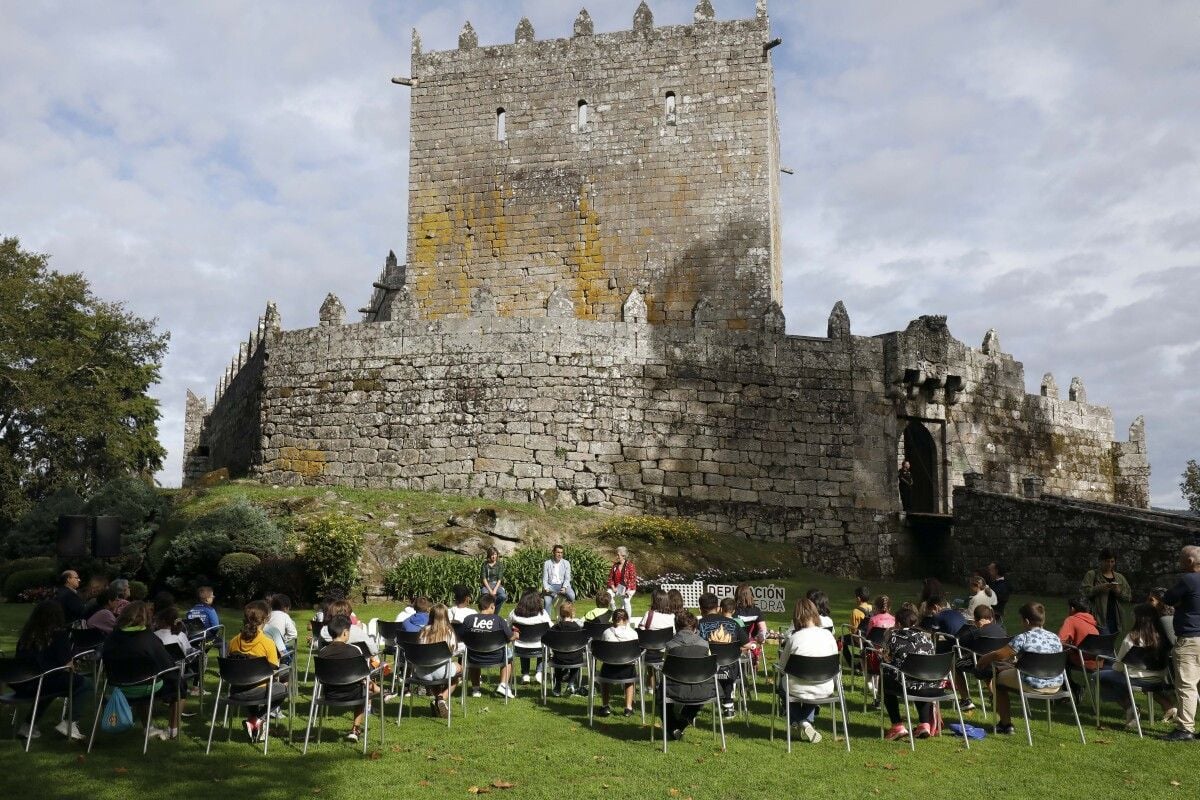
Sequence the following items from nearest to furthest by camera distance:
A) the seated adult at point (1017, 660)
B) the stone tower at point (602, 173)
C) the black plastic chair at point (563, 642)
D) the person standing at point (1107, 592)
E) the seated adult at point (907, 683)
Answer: the seated adult at point (907, 683) → the seated adult at point (1017, 660) → the black plastic chair at point (563, 642) → the person standing at point (1107, 592) → the stone tower at point (602, 173)

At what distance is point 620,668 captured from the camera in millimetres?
10117

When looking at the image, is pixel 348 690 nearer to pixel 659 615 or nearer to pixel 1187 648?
pixel 659 615

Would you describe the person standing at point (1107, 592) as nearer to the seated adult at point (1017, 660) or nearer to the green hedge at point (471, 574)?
the seated adult at point (1017, 660)

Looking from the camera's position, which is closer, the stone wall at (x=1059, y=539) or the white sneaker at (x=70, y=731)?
the white sneaker at (x=70, y=731)

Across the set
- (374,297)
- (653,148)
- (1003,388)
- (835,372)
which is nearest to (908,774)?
(835,372)

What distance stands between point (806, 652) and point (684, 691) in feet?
3.81

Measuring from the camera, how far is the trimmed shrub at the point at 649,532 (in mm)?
20203

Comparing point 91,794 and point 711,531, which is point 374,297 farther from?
point 91,794

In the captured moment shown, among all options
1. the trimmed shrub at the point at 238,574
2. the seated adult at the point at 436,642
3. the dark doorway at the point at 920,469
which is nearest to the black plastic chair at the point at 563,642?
the seated adult at the point at 436,642

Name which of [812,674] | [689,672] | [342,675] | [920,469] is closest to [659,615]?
[689,672]

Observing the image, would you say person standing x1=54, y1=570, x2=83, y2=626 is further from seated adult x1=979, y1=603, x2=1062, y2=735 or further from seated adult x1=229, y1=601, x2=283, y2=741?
seated adult x1=979, y1=603, x2=1062, y2=735

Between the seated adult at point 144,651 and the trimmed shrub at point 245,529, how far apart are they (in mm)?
8876

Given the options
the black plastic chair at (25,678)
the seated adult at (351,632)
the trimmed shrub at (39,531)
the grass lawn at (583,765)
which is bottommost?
the grass lawn at (583,765)

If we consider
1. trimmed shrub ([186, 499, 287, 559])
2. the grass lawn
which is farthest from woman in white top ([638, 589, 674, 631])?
trimmed shrub ([186, 499, 287, 559])
